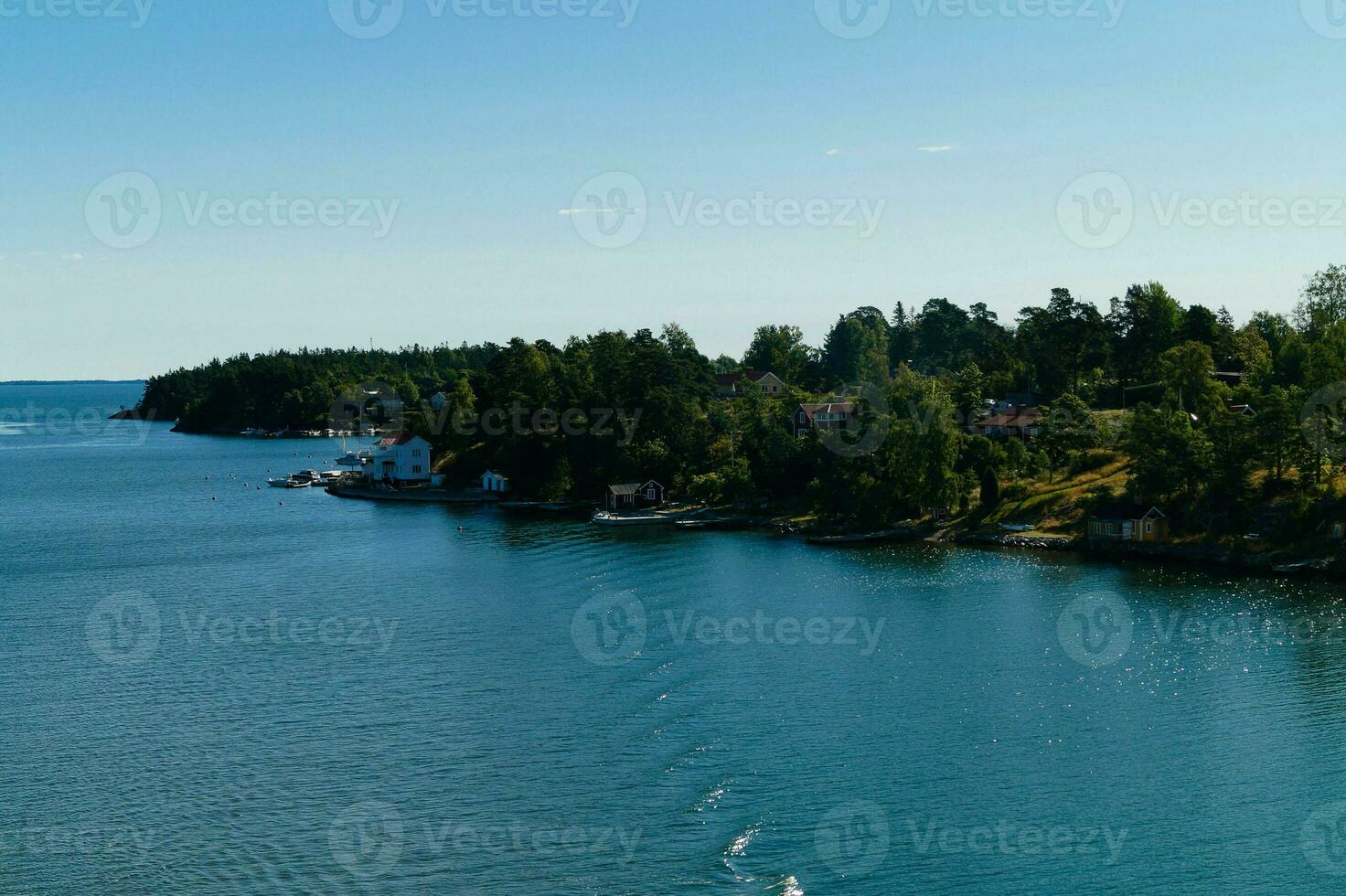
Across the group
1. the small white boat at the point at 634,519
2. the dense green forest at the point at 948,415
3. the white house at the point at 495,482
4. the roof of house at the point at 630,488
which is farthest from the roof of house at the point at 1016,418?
the white house at the point at 495,482

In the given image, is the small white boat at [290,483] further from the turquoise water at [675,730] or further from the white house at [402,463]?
the turquoise water at [675,730]

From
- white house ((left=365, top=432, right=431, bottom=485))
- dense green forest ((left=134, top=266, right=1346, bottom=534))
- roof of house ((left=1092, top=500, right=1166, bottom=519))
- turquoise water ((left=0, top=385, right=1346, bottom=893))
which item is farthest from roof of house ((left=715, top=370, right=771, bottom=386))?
turquoise water ((left=0, top=385, right=1346, bottom=893))

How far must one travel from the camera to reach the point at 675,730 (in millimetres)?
30734

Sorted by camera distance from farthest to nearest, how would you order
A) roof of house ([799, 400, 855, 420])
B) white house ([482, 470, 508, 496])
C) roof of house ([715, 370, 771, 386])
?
roof of house ([715, 370, 771, 386]) < white house ([482, 470, 508, 496]) < roof of house ([799, 400, 855, 420])

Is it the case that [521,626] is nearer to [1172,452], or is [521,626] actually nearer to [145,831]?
[145,831]

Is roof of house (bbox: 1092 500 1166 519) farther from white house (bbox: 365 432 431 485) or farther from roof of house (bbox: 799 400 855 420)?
white house (bbox: 365 432 431 485)

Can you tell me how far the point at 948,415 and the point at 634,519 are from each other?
801 inches

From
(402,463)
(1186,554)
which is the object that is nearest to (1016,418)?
(1186,554)

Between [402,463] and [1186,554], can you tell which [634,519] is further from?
[1186,554]

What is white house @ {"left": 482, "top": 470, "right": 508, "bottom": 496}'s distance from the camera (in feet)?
288

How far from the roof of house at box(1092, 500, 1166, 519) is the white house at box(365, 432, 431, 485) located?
55.4m

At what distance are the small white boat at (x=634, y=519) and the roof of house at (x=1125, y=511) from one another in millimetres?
25716

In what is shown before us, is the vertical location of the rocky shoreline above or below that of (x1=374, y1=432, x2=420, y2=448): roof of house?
below

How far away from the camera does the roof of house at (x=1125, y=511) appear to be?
5756 centimetres
